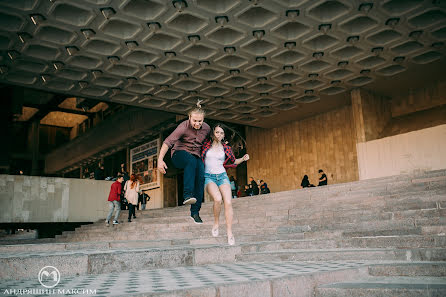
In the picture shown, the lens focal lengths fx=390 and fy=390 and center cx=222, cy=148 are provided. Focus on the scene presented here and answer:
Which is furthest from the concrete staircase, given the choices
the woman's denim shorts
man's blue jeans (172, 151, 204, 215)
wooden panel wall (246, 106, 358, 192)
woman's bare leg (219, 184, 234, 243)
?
wooden panel wall (246, 106, 358, 192)

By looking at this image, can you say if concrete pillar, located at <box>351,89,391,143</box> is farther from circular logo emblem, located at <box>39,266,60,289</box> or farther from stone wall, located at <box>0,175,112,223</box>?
circular logo emblem, located at <box>39,266,60,289</box>

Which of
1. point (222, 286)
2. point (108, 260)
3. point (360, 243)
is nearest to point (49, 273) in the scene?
point (108, 260)

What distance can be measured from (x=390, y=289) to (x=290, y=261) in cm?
176

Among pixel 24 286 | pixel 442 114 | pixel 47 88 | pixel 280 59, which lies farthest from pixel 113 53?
pixel 442 114

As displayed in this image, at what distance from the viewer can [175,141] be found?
5180mm

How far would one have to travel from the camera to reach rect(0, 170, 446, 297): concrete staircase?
254 cm

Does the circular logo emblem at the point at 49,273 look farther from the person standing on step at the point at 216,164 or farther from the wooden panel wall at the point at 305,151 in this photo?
the wooden panel wall at the point at 305,151

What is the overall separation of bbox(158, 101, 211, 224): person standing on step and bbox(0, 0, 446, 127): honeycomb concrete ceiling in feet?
23.0

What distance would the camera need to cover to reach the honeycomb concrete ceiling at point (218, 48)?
37.8 ft

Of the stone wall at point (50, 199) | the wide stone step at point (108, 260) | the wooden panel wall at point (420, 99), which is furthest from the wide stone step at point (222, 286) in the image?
the wooden panel wall at point (420, 99)

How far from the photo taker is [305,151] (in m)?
21.2

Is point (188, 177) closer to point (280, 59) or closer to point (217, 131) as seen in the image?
point (217, 131)

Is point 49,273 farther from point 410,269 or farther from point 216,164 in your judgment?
point 410,269

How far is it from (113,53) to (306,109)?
1061 cm
